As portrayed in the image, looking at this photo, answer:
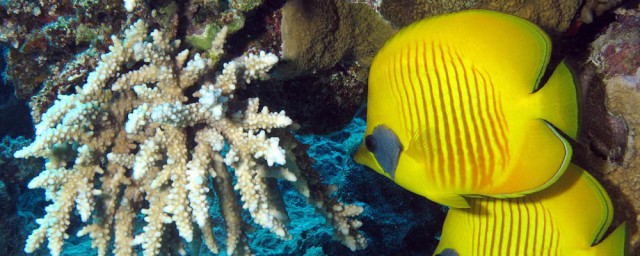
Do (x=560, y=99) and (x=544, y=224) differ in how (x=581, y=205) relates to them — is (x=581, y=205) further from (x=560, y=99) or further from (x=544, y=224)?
(x=560, y=99)

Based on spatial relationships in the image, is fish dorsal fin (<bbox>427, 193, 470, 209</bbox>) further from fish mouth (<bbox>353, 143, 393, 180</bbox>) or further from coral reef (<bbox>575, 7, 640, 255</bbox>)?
coral reef (<bbox>575, 7, 640, 255</bbox>)

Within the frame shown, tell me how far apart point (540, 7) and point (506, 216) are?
0.82 m

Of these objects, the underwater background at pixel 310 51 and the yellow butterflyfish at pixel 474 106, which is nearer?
the yellow butterflyfish at pixel 474 106

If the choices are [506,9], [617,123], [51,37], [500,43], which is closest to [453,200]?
[500,43]

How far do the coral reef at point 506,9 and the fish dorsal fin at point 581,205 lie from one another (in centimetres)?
61

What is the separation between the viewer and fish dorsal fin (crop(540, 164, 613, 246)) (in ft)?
4.52

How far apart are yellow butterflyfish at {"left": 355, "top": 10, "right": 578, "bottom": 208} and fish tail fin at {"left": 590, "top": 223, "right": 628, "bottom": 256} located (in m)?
0.36

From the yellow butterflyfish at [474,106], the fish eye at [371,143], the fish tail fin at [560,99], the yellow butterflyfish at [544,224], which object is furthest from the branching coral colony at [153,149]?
the fish tail fin at [560,99]

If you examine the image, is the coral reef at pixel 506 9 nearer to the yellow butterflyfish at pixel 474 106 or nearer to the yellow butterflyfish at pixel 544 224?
the yellow butterflyfish at pixel 474 106

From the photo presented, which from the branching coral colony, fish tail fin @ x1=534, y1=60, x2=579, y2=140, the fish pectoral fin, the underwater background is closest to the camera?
fish tail fin @ x1=534, y1=60, x2=579, y2=140

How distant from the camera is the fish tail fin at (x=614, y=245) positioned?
4.50 ft

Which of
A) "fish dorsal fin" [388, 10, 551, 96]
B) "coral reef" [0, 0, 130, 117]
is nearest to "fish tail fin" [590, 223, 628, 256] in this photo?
"fish dorsal fin" [388, 10, 551, 96]

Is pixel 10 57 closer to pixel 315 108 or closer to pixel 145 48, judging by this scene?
pixel 145 48

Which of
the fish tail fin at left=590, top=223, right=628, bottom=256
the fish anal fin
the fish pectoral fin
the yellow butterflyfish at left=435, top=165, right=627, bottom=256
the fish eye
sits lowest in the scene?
the fish tail fin at left=590, top=223, right=628, bottom=256
